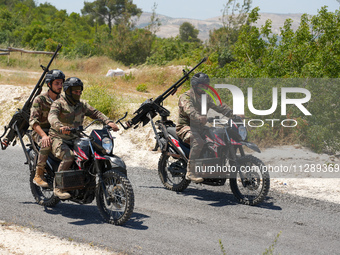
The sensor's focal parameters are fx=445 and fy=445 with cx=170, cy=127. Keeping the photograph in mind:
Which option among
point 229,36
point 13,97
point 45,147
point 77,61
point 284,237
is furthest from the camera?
point 229,36

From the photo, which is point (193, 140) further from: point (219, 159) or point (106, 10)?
point (106, 10)

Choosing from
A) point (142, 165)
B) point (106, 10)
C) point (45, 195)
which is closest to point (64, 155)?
point (45, 195)

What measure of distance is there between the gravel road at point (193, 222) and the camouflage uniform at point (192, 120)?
40.8 inches

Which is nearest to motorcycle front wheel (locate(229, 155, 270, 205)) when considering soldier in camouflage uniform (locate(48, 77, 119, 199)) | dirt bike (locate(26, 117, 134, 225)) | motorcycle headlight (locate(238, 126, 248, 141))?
motorcycle headlight (locate(238, 126, 248, 141))

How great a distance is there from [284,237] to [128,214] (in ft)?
7.42

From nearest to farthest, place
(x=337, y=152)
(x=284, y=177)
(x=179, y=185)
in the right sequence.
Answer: (x=179, y=185) < (x=284, y=177) < (x=337, y=152)

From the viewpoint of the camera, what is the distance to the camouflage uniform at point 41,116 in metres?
7.32

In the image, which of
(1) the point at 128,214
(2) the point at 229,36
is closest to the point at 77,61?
(2) the point at 229,36

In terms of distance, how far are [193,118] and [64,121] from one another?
251cm

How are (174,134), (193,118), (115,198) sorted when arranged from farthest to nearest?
(174,134) → (193,118) → (115,198)

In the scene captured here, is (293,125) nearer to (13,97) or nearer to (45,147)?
(45,147)

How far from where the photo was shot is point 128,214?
6.45 metres

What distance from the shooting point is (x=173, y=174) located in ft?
29.8

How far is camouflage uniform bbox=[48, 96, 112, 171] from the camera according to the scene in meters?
6.96
